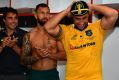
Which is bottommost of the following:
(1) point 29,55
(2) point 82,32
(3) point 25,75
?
(3) point 25,75

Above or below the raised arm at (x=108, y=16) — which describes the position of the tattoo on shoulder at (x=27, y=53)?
below

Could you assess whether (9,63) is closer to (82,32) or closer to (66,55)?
(66,55)

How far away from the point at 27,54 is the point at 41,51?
0.54 feet

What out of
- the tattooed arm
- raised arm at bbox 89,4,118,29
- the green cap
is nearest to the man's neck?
the tattooed arm

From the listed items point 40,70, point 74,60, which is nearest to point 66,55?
point 74,60

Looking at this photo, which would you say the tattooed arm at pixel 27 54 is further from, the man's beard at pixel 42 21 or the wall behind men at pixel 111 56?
the wall behind men at pixel 111 56

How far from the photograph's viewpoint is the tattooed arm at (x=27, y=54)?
2217 millimetres

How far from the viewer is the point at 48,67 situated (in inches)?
89.4

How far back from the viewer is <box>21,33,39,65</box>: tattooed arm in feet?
7.27

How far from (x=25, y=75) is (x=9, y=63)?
180mm

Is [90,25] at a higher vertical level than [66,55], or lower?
Answer: higher

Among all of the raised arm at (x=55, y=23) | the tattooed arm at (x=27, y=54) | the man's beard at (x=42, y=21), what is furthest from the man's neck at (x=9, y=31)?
the raised arm at (x=55, y=23)

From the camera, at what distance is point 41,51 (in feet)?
7.11

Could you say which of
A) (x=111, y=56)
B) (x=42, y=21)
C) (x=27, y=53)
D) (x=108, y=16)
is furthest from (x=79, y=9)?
(x=111, y=56)
